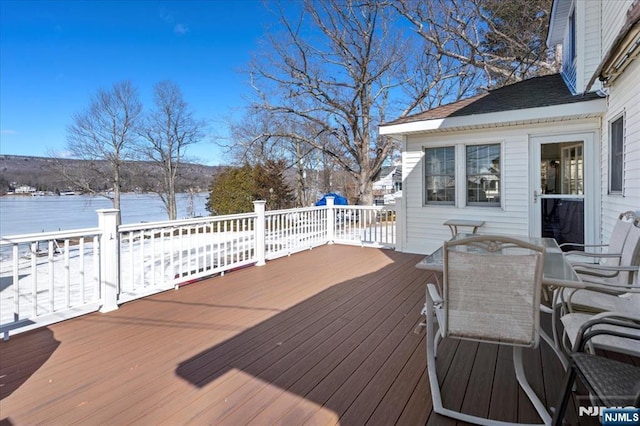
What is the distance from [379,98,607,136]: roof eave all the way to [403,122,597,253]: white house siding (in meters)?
0.27

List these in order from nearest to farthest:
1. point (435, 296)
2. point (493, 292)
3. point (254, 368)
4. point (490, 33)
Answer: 1. point (493, 292)
2. point (435, 296)
3. point (254, 368)
4. point (490, 33)

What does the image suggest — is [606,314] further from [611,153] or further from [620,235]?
[611,153]

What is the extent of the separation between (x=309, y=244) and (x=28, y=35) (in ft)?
43.4

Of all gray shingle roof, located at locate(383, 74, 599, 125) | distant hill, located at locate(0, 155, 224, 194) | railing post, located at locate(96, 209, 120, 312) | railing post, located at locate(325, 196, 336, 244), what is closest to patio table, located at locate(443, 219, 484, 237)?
gray shingle roof, located at locate(383, 74, 599, 125)

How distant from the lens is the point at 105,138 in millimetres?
17078

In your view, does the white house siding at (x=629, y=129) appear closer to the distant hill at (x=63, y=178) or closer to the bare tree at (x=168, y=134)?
the distant hill at (x=63, y=178)

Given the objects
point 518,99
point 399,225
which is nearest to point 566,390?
point 399,225

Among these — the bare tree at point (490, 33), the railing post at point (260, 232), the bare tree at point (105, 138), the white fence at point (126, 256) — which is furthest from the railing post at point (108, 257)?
the bare tree at point (105, 138)

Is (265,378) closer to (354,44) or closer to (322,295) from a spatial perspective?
(322,295)

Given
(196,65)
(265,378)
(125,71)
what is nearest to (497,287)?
(265,378)

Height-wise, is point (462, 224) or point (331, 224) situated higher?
point (462, 224)

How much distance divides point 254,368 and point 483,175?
16.9 feet

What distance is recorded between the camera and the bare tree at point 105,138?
16.6 meters

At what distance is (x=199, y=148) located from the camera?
2011cm
